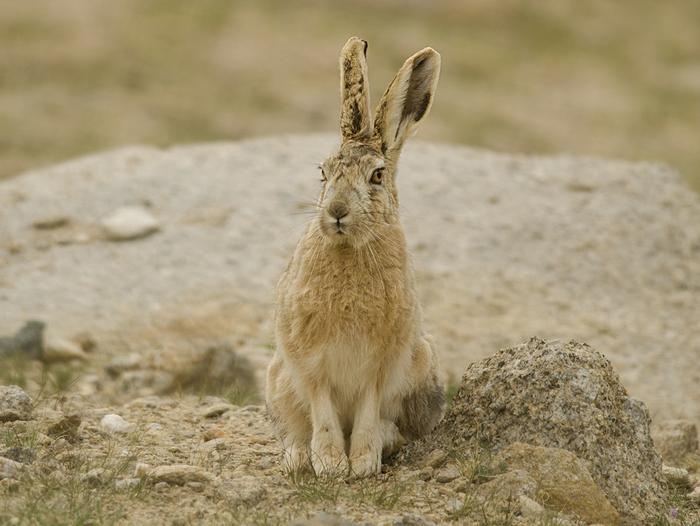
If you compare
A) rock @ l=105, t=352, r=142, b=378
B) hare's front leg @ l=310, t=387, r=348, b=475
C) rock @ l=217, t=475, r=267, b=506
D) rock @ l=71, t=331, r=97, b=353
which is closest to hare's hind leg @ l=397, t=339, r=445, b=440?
hare's front leg @ l=310, t=387, r=348, b=475

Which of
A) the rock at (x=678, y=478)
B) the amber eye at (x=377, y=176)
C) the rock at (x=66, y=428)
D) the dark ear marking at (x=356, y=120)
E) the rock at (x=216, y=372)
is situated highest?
the dark ear marking at (x=356, y=120)

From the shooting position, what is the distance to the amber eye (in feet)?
19.3

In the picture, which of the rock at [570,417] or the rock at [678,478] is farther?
the rock at [678,478]

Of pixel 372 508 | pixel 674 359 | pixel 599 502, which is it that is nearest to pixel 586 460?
pixel 599 502

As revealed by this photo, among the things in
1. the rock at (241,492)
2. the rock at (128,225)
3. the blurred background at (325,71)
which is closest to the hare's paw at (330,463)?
the rock at (241,492)

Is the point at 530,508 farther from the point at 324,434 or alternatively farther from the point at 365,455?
the point at 324,434

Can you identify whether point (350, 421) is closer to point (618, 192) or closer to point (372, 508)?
point (372, 508)

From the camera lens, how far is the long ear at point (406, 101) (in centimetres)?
602

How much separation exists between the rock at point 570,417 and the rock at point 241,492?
1101 millimetres

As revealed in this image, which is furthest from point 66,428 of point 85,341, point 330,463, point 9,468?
point 85,341

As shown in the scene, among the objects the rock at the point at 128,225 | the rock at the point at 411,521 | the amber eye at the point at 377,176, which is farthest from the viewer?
the rock at the point at 128,225

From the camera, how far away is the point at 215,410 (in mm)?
7539

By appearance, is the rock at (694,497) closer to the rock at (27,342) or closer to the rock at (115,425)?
the rock at (115,425)

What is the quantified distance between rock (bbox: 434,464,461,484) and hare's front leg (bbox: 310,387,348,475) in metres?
0.45
